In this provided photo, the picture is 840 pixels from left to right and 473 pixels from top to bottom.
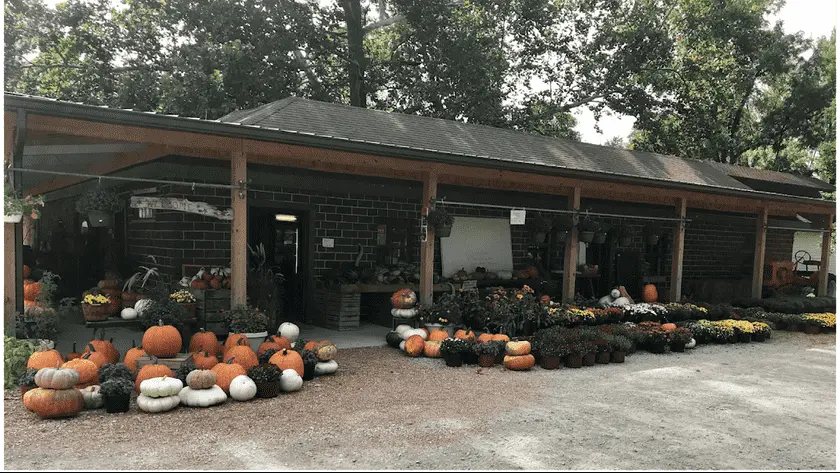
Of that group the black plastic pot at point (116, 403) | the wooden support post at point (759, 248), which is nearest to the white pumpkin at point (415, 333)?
the black plastic pot at point (116, 403)

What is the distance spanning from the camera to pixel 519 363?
7.38 metres

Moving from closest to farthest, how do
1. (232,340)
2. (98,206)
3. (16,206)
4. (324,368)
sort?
(16,206)
(232,340)
(324,368)
(98,206)

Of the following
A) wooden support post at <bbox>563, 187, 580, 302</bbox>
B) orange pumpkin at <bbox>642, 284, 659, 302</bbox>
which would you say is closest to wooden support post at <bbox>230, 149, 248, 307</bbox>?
wooden support post at <bbox>563, 187, 580, 302</bbox>

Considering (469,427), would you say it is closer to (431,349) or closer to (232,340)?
(232,340)

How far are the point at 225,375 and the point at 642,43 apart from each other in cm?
2045

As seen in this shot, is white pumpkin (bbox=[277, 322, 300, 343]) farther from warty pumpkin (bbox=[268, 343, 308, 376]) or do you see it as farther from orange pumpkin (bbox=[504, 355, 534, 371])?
orange pumpkin (bbox=[504, 355, 534, 371])

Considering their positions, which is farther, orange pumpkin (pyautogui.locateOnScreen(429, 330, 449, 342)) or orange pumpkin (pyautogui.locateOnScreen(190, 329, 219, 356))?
orange pumpkin (pyautogui.locateOnScreen(429, 330, 449, 342))

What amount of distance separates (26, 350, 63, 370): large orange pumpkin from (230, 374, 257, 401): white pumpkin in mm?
1585

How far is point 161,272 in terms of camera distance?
9500 mm

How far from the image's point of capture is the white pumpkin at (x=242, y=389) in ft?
18.3

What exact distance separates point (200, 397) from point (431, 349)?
3381 millimetres

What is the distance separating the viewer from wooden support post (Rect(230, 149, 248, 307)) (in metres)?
6.89

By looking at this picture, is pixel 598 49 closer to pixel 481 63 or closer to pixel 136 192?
pixel 481 63

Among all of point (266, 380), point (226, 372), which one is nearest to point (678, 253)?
point (266, 380)
